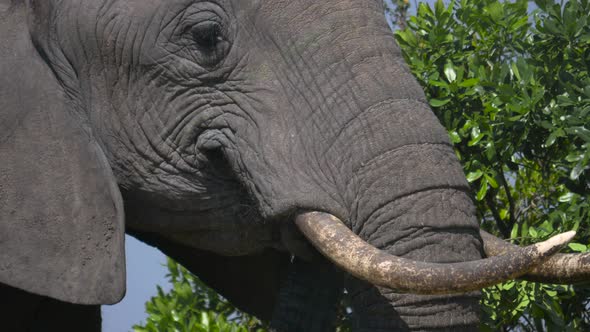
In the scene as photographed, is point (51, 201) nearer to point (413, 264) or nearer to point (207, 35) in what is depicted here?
point (207, 35)

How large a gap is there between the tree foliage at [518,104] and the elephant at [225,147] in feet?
3.58

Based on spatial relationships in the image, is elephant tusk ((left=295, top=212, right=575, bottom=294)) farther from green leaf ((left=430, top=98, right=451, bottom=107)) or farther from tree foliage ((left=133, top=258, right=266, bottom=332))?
tree foliage ((left=133, top=258, right=266, bottom=332))

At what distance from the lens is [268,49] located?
341 centimetres

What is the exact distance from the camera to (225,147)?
3.45 m

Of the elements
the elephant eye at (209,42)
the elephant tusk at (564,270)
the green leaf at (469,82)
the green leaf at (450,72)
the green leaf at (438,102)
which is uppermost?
the elephant eye at (209,42)

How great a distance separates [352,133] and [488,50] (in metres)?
1.71

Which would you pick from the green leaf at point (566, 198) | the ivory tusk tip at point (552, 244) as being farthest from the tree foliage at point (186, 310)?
the ivory tusk tip at point (552, 244)

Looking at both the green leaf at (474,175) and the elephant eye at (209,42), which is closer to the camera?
the elephant eye at (209,42)

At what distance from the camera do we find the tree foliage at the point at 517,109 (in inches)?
176

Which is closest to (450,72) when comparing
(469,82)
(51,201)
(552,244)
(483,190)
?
(469,82)

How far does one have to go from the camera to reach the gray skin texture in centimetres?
322

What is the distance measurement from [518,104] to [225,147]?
4.72ft

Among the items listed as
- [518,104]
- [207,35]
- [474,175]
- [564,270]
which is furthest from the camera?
[474,175]

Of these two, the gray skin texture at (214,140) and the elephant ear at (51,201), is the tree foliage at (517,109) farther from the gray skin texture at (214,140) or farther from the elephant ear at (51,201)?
the elephant ear at (51,201)
